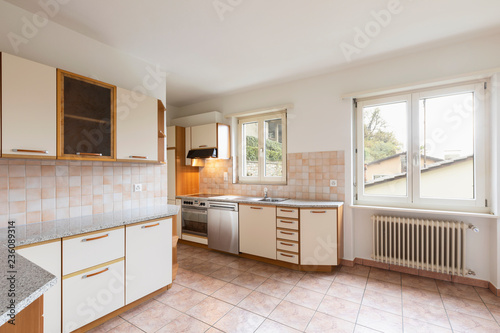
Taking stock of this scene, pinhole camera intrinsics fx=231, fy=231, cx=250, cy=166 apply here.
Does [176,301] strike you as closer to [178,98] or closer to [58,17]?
[58,17]

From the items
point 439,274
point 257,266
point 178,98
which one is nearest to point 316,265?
point 257,266

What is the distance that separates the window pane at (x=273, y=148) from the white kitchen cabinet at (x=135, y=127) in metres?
1.96

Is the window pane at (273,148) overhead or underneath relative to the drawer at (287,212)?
overhead

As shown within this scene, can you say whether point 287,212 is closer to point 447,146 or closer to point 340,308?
point 340,308

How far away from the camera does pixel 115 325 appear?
1902mm

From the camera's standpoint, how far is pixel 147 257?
7.18 feet

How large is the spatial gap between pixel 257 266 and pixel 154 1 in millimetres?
3101

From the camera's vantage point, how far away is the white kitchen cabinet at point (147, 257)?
2.06 m

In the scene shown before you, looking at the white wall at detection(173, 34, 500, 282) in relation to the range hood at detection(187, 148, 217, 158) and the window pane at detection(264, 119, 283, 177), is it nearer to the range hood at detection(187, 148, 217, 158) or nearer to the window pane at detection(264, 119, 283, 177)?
the window pane at detection(264, 119, 283, 177)

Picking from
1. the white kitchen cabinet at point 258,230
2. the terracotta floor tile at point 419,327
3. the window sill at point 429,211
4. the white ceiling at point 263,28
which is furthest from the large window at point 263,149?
the terracotta floor tile at point 419,327

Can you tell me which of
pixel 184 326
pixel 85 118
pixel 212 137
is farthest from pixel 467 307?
pixel 85 118

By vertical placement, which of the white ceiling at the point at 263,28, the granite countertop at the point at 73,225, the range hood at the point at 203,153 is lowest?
the granite countertop at the point at 73,225

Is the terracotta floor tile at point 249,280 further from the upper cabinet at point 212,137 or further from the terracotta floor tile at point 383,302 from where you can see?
the upper cabinet at point 212,137

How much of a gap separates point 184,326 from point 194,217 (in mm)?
2098
